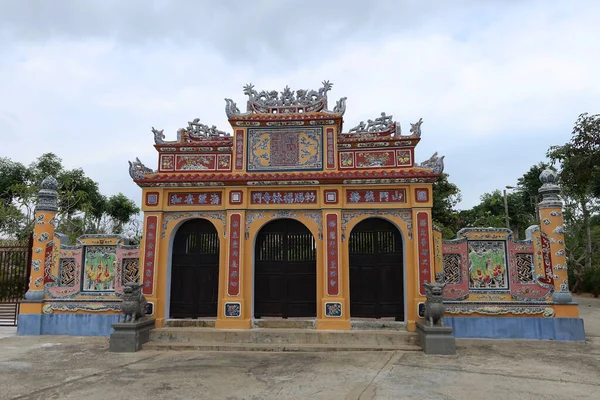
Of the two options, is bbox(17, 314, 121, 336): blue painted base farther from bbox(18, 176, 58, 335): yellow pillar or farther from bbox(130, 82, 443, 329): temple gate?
bbox(130, 82, 443, 329): temple gate

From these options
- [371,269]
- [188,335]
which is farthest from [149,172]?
[371,269]

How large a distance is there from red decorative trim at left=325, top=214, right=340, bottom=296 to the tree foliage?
49.9 feet

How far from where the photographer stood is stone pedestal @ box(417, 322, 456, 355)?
6.69m

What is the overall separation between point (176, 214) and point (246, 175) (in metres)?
1.74

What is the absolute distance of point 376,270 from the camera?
27.3 ft

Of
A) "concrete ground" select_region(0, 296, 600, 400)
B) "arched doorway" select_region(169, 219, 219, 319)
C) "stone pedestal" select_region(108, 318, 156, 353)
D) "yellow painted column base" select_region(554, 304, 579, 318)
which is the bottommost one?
"concrete ground" select_region(0, 296, 600, 400)

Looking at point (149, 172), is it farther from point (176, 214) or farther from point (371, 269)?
point (371, 269)

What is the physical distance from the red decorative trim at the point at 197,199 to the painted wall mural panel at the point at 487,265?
5.37m

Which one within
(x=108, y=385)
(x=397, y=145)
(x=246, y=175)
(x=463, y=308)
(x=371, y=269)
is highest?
(x=397, y=145)

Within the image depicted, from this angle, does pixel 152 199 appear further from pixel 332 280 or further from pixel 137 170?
pixel 332 280

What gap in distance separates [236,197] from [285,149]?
148 cm

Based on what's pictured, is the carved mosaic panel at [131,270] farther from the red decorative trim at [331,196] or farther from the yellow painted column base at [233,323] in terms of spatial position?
the red decorative trim at [331,196]

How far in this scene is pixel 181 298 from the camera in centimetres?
848

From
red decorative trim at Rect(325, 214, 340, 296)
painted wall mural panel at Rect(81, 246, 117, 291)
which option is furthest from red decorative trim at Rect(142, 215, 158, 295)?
red decorative trim at Rect(325, 214, 340, 296)
